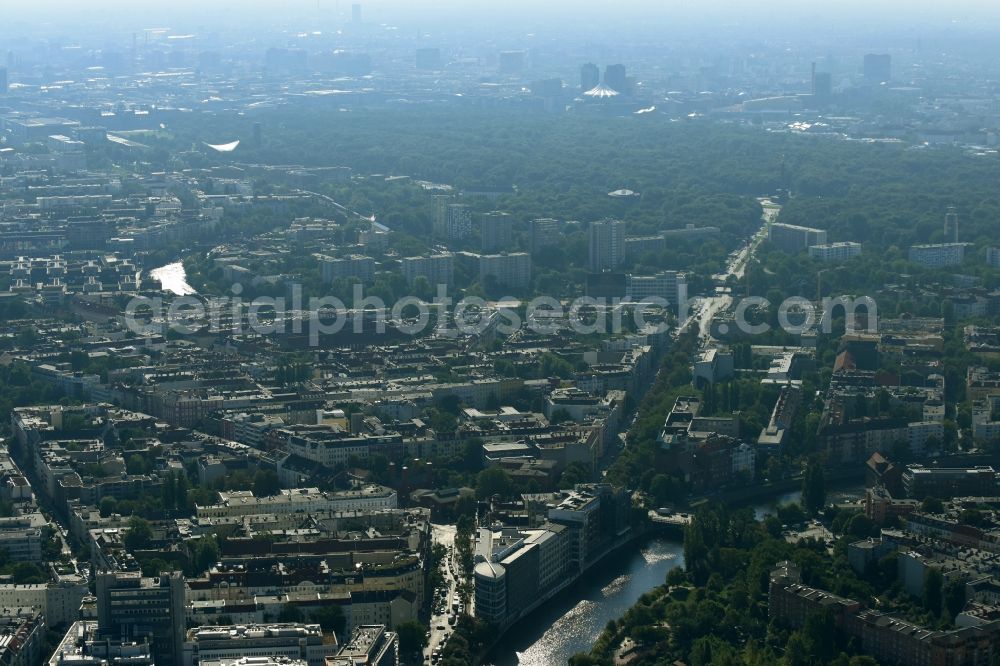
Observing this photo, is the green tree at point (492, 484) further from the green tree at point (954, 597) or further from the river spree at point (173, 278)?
the river spree at point (173, 278)

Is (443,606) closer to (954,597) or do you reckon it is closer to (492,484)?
(492,484)

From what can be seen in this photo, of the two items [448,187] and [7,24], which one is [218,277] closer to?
[448,187]

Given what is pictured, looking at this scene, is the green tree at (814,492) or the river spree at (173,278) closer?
the green tree at (814,492)

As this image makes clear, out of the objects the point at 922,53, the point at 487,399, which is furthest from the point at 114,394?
the point at 922,53

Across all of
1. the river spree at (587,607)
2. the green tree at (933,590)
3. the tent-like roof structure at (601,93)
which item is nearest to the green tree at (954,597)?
the green tree at (933,590)

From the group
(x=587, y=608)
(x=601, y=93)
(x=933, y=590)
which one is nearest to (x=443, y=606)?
(x=587, y=608)
